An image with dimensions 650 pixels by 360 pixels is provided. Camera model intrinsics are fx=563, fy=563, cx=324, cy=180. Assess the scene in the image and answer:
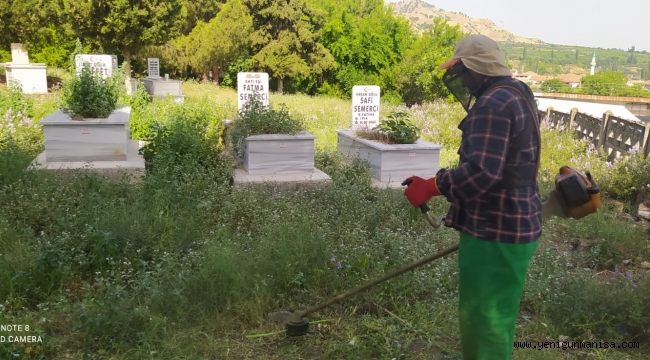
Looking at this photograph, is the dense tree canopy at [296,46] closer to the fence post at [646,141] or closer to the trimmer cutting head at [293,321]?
the fence post at [646,141]

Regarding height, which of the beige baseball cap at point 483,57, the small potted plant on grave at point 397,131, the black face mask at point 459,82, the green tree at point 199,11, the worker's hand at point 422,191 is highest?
the green tree at point 199,11

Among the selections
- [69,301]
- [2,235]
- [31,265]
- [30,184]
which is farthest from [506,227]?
[30,184]

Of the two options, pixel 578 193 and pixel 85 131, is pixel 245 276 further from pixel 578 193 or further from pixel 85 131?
pixel 85 131

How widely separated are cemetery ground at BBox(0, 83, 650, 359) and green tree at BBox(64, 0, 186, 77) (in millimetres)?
11360

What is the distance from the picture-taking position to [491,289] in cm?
264

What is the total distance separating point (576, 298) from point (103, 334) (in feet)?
10.8

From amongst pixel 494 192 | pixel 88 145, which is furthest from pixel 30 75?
pixel 494 192

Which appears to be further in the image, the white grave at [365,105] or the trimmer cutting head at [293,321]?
the white grave at [365,105]

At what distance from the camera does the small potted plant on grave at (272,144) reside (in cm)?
712

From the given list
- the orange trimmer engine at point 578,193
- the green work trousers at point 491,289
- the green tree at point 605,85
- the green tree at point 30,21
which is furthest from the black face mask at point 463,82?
the green tree at point 605,85

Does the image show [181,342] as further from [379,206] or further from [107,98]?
[107,98]

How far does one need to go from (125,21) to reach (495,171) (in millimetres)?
16403

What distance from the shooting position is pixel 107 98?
7.55 meters

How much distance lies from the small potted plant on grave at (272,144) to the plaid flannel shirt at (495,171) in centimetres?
462
